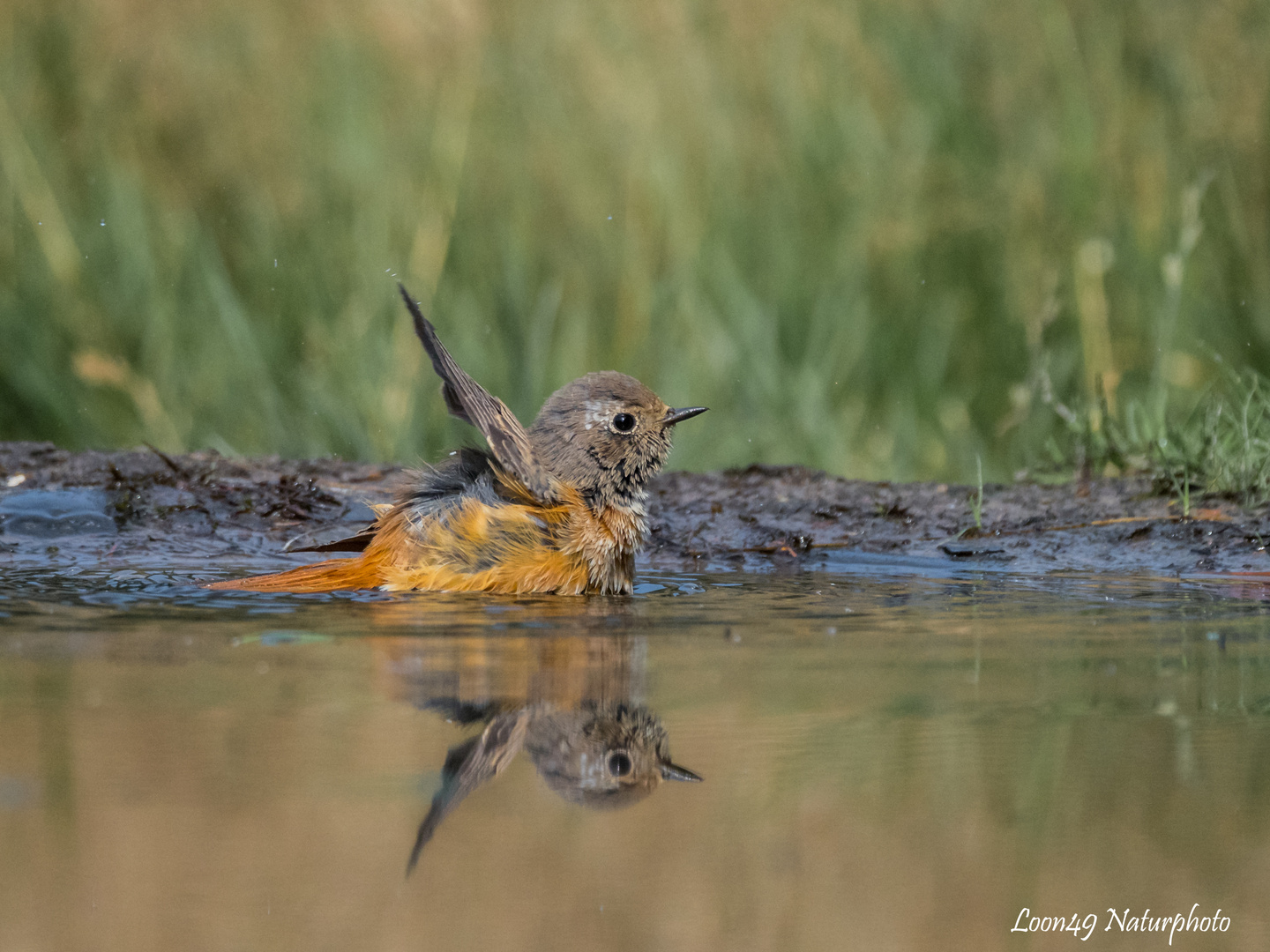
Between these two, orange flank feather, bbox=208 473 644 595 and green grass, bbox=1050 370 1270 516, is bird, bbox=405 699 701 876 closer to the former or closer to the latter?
orange flank feather, bbox=208 473 644 595

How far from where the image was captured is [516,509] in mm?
4355

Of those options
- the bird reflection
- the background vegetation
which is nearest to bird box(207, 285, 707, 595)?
the bird reflection

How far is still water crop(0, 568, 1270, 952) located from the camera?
205cm

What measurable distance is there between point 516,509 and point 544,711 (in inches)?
58.1

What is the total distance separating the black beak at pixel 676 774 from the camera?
2549mm

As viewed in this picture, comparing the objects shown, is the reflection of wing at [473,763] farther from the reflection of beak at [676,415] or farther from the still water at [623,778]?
the reflection of beak at [676,415]

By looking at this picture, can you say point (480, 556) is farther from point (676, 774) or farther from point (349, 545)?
point (676, 774)

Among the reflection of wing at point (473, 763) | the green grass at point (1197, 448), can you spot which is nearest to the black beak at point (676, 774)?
the reflection of wing at point (473, 763)

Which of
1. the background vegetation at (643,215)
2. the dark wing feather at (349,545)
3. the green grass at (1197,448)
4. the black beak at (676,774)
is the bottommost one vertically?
the black beak at (676,774)

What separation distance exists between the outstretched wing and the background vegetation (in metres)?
2.56

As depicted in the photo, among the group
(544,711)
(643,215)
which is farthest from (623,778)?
(643,215)

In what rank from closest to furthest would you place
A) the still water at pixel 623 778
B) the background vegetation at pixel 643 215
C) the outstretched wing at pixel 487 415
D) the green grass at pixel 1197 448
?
1. the still water at pixel 623 778
2. the outstretched wing at pixel 487 415
3. the green grass at pixel 1197 448
4. the background vegetation at pixel 643 215

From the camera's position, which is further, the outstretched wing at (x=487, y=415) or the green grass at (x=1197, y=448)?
the green grass at (x=1197, y=448)

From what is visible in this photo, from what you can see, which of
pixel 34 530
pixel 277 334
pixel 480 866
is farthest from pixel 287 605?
pixel 277 334
